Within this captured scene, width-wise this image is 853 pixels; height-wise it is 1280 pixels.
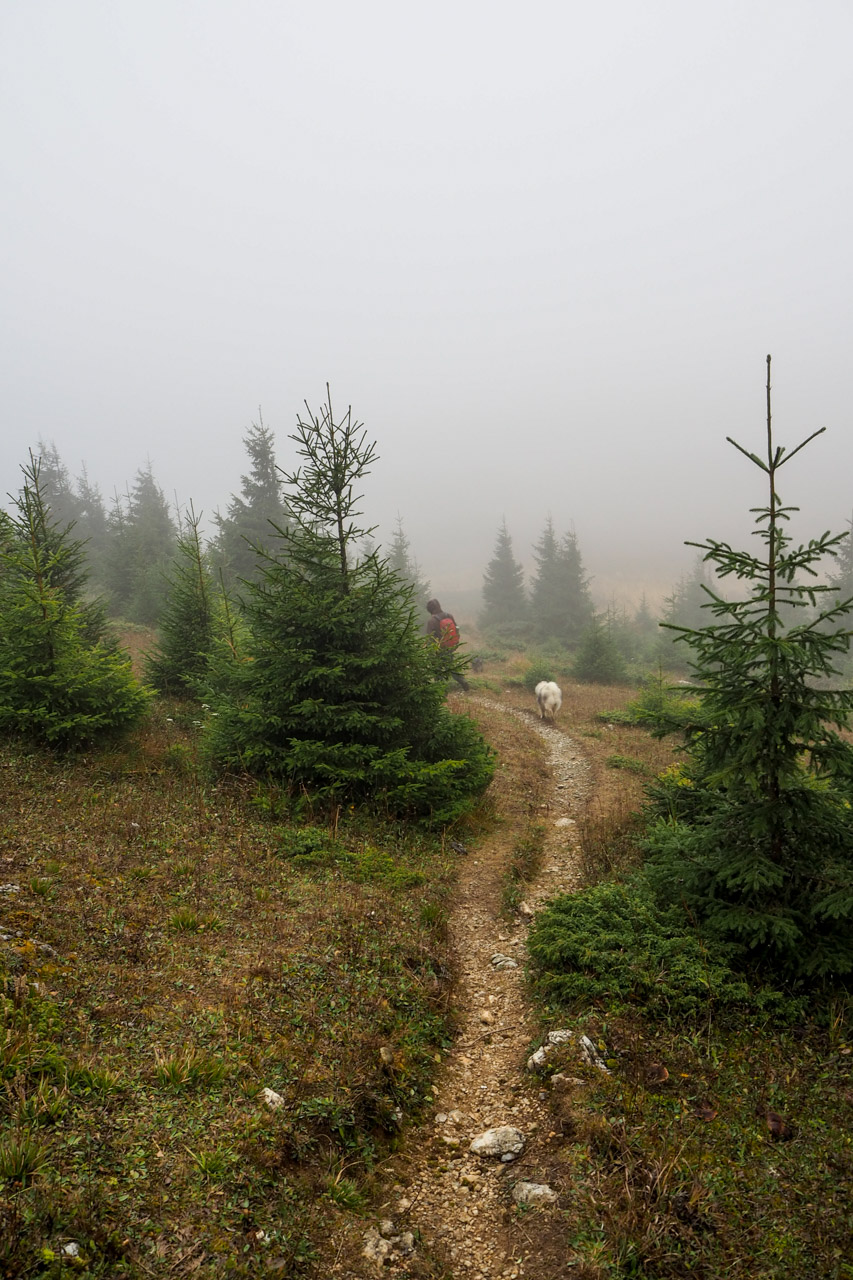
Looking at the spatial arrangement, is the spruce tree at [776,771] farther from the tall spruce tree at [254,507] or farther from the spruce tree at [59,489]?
the spruce tree at [59,489]

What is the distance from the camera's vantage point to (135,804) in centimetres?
873

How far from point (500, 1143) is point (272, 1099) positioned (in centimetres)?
171

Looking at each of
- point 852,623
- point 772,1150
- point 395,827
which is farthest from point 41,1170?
point 852,623

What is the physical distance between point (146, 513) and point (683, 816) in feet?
145

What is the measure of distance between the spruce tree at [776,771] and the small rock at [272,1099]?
13.2 feet

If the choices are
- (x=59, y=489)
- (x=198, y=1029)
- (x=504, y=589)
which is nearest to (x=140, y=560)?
(x=59, y=489)

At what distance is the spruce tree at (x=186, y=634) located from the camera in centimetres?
1600

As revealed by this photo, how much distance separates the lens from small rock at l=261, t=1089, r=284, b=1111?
399cm

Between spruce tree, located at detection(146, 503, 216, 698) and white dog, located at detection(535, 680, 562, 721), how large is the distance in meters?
11.1

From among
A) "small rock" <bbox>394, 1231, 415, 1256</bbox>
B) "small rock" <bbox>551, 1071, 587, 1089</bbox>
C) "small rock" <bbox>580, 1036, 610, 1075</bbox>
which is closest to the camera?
"small rock" <bbox>394, 1231, 415, 1256</bbox>

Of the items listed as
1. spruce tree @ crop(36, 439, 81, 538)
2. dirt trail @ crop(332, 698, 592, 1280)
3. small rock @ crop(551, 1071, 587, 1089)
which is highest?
spruce tree @ crop(36, 439, 81, 538)

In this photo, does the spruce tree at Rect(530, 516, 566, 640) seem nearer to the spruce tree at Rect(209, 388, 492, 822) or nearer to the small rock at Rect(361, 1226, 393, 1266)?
the spruce tree at Rect(209, 388, 492, 822)

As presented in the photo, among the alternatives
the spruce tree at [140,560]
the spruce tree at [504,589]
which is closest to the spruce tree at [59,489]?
the spruce tree at [140,560]

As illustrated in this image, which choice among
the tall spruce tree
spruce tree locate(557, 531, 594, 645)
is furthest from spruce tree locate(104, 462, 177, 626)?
spruce tree locate(557, 531, 594, 645)
